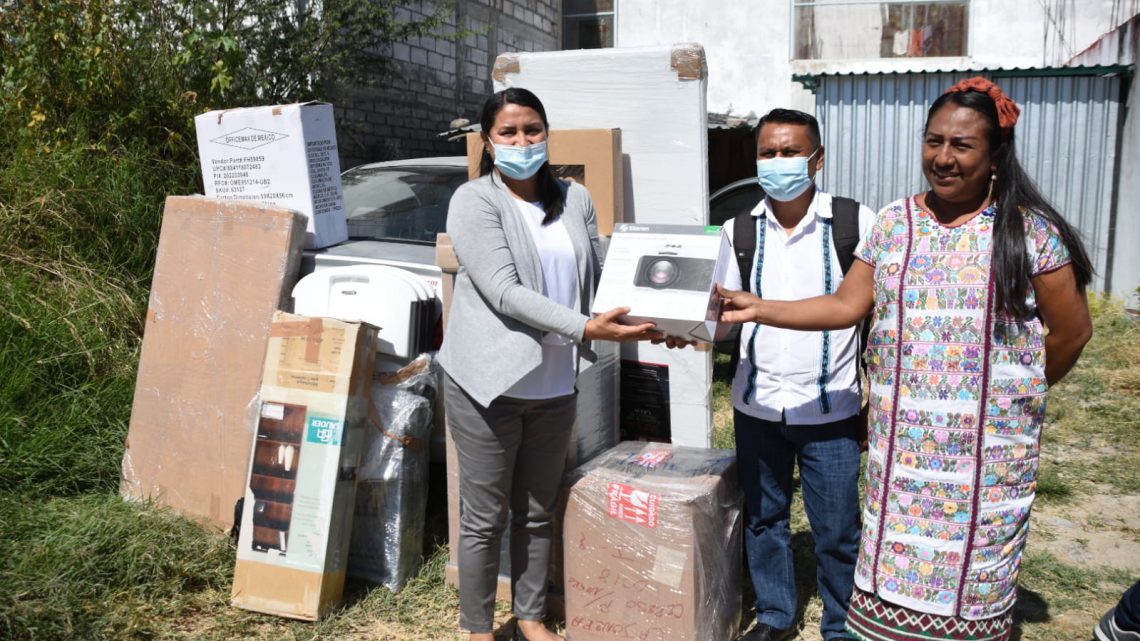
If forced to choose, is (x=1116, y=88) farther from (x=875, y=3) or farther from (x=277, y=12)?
(x=277, y=12)

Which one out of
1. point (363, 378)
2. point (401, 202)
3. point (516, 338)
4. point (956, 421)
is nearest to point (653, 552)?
point (516, 338)

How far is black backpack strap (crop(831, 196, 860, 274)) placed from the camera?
103 inches

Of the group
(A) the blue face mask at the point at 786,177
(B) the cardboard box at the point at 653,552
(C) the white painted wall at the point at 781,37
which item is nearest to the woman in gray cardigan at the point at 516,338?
(B) the cardboard box at the point at 653,552

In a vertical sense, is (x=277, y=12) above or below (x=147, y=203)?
above

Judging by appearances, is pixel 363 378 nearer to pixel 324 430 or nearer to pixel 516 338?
pixel 324 430

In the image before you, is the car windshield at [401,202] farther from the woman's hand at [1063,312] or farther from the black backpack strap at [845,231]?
the woman's hand at [1063,312]

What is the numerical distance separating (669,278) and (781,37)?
10962mm

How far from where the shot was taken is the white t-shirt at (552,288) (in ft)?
8.42

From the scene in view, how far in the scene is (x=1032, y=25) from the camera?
11.8 metres

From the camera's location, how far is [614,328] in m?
2.38

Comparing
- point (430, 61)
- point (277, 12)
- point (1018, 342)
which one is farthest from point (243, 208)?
point (430, 61)

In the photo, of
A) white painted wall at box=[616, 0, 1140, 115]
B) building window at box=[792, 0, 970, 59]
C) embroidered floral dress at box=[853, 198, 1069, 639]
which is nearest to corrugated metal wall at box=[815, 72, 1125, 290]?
white painted wall at box=[616, 0, 1140, 115]

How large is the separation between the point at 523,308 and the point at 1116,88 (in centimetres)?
855

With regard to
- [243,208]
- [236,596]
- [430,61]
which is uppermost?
[430,61]
